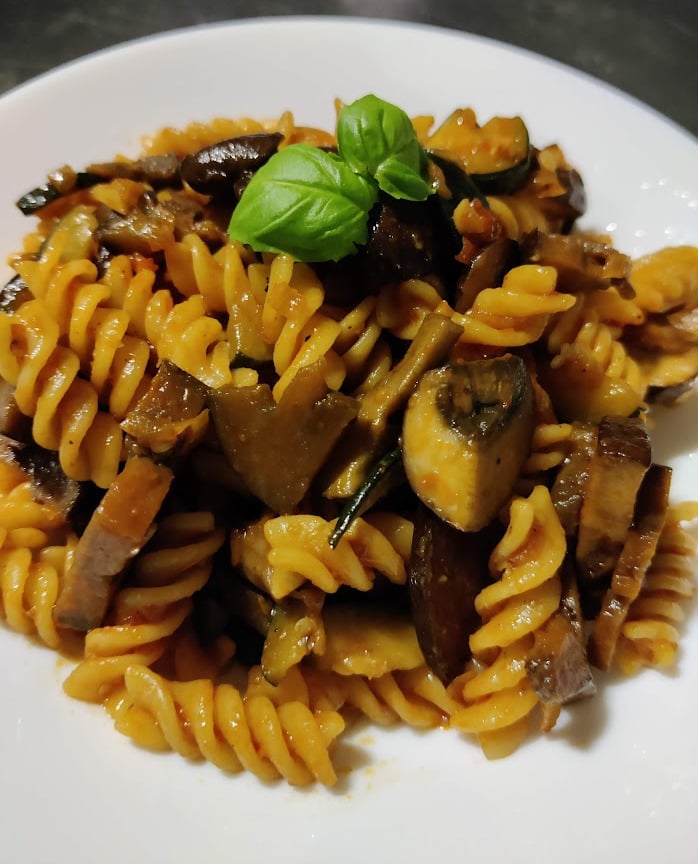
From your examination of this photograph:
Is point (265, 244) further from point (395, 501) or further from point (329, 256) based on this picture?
point (395, 501)

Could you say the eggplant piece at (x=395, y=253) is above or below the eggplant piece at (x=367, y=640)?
above

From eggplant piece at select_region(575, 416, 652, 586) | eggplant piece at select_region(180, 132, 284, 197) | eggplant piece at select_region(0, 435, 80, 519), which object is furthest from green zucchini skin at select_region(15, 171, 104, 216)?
eggplant piece at select_region(575, 416, 652, 586)

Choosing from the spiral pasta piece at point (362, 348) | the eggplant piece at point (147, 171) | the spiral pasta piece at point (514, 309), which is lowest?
the spiral pasta piece at point (362, 348)

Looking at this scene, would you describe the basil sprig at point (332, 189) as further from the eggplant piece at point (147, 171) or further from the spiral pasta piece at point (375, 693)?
the spiral pasta piece at point (375, 693)

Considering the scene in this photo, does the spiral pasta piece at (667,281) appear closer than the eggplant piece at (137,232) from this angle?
No

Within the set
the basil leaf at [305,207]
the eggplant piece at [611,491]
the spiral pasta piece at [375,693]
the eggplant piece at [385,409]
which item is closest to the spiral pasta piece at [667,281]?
the eggplant piece at [611,491]

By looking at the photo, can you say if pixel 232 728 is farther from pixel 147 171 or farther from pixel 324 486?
pixel 147 171

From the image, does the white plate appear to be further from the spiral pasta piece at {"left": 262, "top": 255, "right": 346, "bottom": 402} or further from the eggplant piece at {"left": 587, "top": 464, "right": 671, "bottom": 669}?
the spiral pasta piece at {"left": 262, "top": 255, "right": 346, "bottom": 402}
